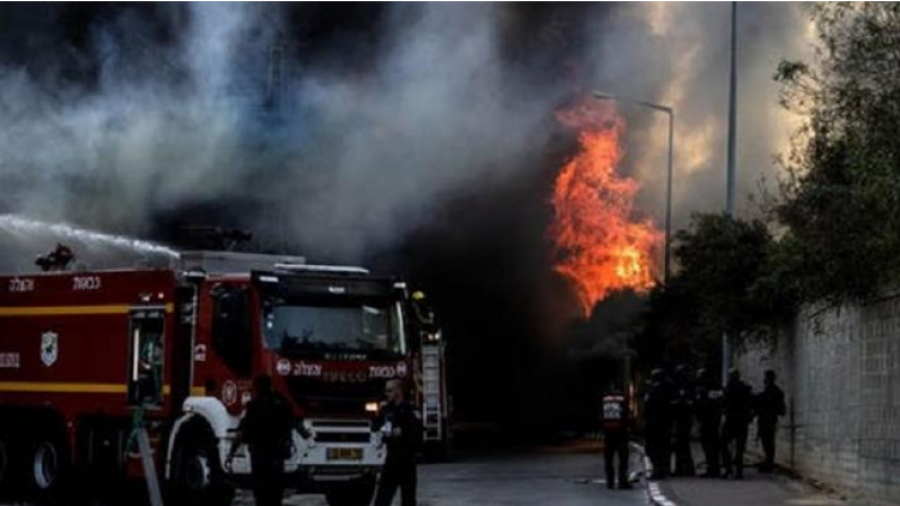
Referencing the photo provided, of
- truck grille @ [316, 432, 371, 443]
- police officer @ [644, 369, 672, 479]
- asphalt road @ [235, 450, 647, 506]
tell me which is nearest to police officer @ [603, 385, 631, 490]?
asphalt road @ [235, 450, 647, 506]

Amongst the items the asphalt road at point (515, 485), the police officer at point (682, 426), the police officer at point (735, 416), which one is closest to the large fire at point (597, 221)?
the asphalt road at point (515, 485)

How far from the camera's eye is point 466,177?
3506 centimetres

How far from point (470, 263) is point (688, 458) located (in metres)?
20.3

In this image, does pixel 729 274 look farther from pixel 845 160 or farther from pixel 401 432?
pixel 401 432

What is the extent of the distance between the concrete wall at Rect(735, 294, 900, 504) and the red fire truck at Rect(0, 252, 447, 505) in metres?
4.96

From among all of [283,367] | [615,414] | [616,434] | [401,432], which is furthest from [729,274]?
[401,432]

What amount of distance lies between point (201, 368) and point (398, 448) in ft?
10.3

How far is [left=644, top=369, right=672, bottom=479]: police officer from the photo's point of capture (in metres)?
19.0

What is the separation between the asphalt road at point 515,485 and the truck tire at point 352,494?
2.37 ft

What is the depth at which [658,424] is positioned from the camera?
62.2 feet

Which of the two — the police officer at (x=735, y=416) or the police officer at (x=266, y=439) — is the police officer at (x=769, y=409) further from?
the police officer at (x=266, y=439)

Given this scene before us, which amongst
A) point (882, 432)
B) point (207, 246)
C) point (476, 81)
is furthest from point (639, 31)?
point (882, 432)

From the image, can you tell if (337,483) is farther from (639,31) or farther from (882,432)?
(639,31)

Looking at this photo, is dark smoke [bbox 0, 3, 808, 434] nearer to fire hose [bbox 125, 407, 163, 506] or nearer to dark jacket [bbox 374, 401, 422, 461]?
fire hose [bbox 125, 407, 163, 506]
